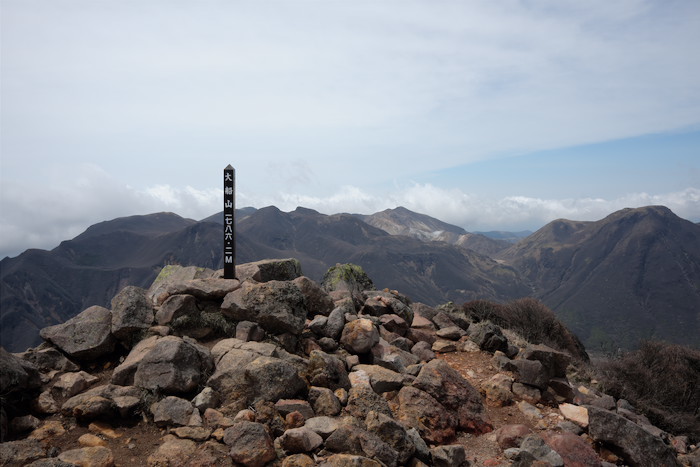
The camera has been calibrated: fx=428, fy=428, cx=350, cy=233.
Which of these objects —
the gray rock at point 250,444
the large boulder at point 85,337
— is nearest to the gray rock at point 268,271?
the large boulder at point 85,337

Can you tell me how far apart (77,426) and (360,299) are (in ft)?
34.1

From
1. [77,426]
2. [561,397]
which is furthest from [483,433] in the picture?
[77,426]

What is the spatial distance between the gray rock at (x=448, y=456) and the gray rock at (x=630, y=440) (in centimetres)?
374

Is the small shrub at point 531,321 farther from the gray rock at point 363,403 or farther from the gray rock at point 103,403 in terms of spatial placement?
the gray rock at point 103,403

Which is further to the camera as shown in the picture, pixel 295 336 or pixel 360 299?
pixel 360 299

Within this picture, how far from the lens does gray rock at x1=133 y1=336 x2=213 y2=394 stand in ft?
29.2

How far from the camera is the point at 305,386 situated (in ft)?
30.3

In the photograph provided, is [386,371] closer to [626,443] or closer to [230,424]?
[230,424]

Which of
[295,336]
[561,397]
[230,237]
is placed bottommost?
[561,397]

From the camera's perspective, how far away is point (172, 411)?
27.0ft

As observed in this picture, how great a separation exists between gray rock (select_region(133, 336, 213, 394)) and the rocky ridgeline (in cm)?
3

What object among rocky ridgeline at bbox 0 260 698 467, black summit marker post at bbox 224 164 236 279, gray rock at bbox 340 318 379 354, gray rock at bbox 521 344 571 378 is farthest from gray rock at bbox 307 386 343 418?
gray rock at bbox 521 344 571 378

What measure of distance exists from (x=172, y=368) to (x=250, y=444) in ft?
9.49

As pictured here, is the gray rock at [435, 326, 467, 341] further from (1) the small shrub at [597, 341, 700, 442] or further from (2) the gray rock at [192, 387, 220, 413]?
(2) the gray rock at [192, 387, 220, 413]
